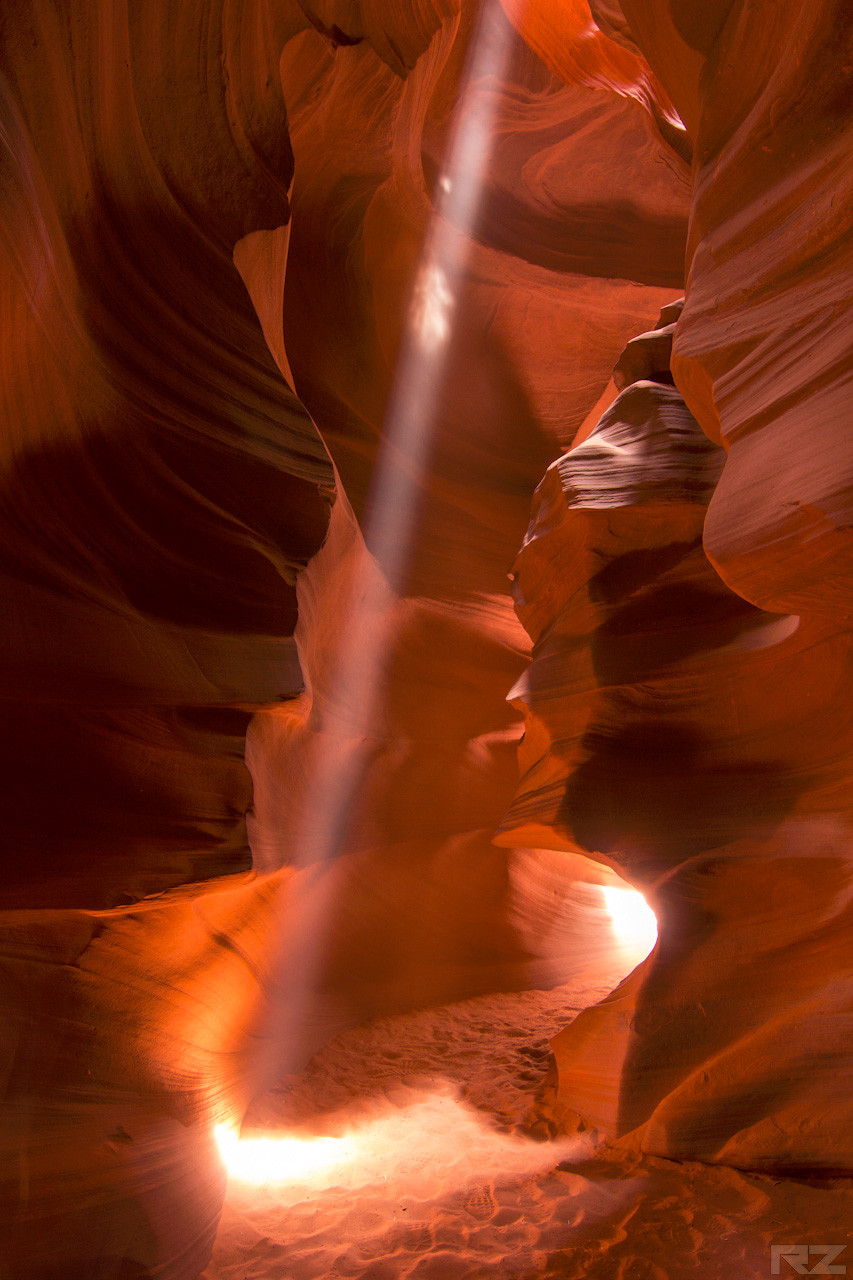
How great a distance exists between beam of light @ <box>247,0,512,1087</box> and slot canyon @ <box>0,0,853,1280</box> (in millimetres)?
49

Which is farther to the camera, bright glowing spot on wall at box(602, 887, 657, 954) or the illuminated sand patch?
bright glowing spot on wall at box(602, 887, 657, 954)

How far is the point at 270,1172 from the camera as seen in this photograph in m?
4.19

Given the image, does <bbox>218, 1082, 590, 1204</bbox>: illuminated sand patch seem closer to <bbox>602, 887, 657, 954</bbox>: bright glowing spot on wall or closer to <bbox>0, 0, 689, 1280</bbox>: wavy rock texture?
<bbox>0, 0, 689, 1280</bbox>: wavy rock texture

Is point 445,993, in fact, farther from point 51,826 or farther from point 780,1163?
point 51,826

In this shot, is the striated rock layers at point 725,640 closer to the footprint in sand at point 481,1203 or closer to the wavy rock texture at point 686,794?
the wavy rock texture at point 686,794

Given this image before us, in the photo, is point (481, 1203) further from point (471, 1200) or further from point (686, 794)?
point (686, 794)

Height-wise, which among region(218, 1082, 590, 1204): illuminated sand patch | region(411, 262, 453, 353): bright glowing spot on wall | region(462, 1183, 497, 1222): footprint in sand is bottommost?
region(462, 1183, 497, 1222): footprint in sand

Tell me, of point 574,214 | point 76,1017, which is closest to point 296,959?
point 76,1017

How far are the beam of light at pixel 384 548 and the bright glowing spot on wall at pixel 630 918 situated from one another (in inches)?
134

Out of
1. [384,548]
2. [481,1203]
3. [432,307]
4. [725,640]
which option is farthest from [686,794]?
[432,307]

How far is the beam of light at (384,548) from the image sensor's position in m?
5.11

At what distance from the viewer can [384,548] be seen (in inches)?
245

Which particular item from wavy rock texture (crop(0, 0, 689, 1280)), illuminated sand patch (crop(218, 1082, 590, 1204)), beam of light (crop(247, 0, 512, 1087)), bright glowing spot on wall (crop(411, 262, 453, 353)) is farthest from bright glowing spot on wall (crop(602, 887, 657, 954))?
bright glowing spot on wall (crop(411, 262, 453, 353))

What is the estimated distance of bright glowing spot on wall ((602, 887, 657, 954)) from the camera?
7.50 m
